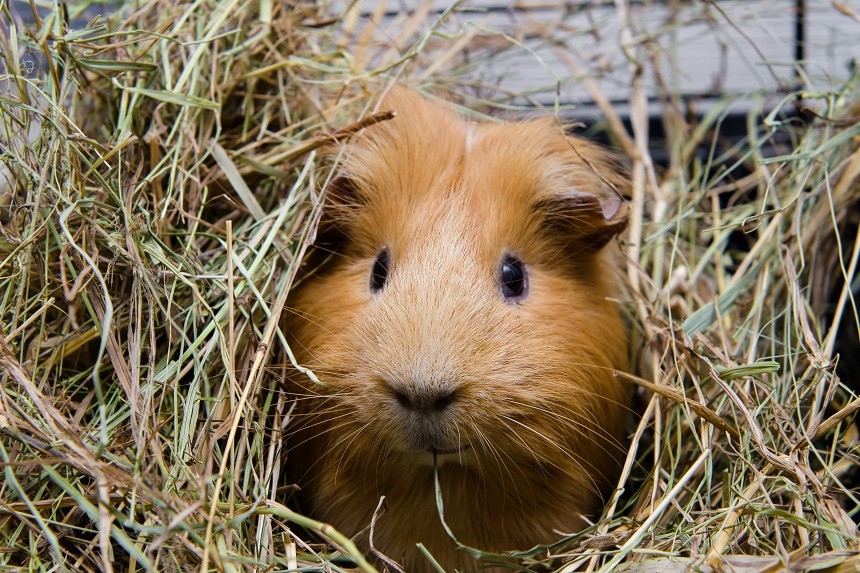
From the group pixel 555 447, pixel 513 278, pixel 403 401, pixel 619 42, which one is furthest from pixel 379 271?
pixel 619 42

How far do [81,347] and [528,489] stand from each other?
3.51 feet

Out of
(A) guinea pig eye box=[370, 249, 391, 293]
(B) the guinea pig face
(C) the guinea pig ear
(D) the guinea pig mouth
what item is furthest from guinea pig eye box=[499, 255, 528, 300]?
(D) the guinea pig mouth

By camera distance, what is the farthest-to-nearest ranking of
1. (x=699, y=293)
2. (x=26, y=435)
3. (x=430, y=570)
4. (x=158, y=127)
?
(x=699, y=293), (x=158, y=127), (x=430, y=570), (x=26, y=435)

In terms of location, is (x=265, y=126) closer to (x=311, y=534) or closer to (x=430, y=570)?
(x=311, y=534)

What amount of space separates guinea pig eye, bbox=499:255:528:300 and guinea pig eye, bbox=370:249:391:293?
10.4 inches

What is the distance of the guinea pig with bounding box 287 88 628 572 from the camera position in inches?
64.2

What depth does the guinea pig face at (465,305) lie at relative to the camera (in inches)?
63.7

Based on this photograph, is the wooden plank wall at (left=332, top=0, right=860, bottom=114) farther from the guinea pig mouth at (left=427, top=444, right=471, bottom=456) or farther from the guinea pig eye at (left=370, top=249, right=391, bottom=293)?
the guinea pig mouth at (left=427, top=444, right=471, bottom=456)

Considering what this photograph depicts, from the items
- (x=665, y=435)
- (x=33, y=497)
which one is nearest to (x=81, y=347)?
(x=33, y=497)

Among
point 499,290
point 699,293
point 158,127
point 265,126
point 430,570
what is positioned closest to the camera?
point 499,290

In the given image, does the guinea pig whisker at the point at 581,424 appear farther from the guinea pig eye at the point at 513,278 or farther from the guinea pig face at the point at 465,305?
the guinea pig eye at the point at 513,278

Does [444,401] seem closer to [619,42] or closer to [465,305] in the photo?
[465,305]

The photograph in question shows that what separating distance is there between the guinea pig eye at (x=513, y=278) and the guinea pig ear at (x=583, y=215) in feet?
0.48

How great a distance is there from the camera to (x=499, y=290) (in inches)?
71.6
